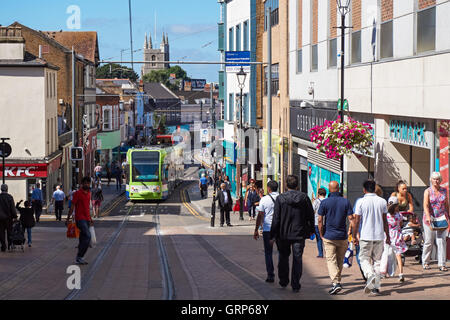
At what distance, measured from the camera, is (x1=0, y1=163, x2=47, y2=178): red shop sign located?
130ft

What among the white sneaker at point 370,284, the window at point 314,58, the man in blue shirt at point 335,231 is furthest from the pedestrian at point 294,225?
the window at point 314,58

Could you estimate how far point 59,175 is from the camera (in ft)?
160

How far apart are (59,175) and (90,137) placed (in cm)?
1647

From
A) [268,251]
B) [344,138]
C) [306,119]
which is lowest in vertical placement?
[268,251]

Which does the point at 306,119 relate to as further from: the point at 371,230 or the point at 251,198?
the point at 371,230

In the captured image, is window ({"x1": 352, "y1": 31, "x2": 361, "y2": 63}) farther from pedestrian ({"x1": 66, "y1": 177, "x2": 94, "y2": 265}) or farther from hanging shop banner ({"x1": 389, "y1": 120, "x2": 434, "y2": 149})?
pedestrian ({"x1": 66, "y1": 177, "x2": 94, "y2": 265})

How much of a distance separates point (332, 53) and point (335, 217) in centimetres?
1579

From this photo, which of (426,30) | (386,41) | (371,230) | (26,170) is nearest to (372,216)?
(371,230)

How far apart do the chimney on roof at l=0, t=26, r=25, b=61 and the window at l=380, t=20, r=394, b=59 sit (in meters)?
25.4

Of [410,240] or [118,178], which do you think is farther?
[118,178]

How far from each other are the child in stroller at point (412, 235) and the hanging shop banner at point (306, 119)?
34.3 feet

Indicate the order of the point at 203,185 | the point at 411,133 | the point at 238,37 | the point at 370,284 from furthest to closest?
the point at 238,37 → the point at 203,185 → the point at 411,133 → the point at 370,284

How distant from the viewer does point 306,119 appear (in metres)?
30.1

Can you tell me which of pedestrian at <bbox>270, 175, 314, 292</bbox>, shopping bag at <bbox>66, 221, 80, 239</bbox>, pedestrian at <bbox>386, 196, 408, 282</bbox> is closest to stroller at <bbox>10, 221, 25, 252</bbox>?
shopping bag at <bbox>66, 221, 80, 239</bbox>
